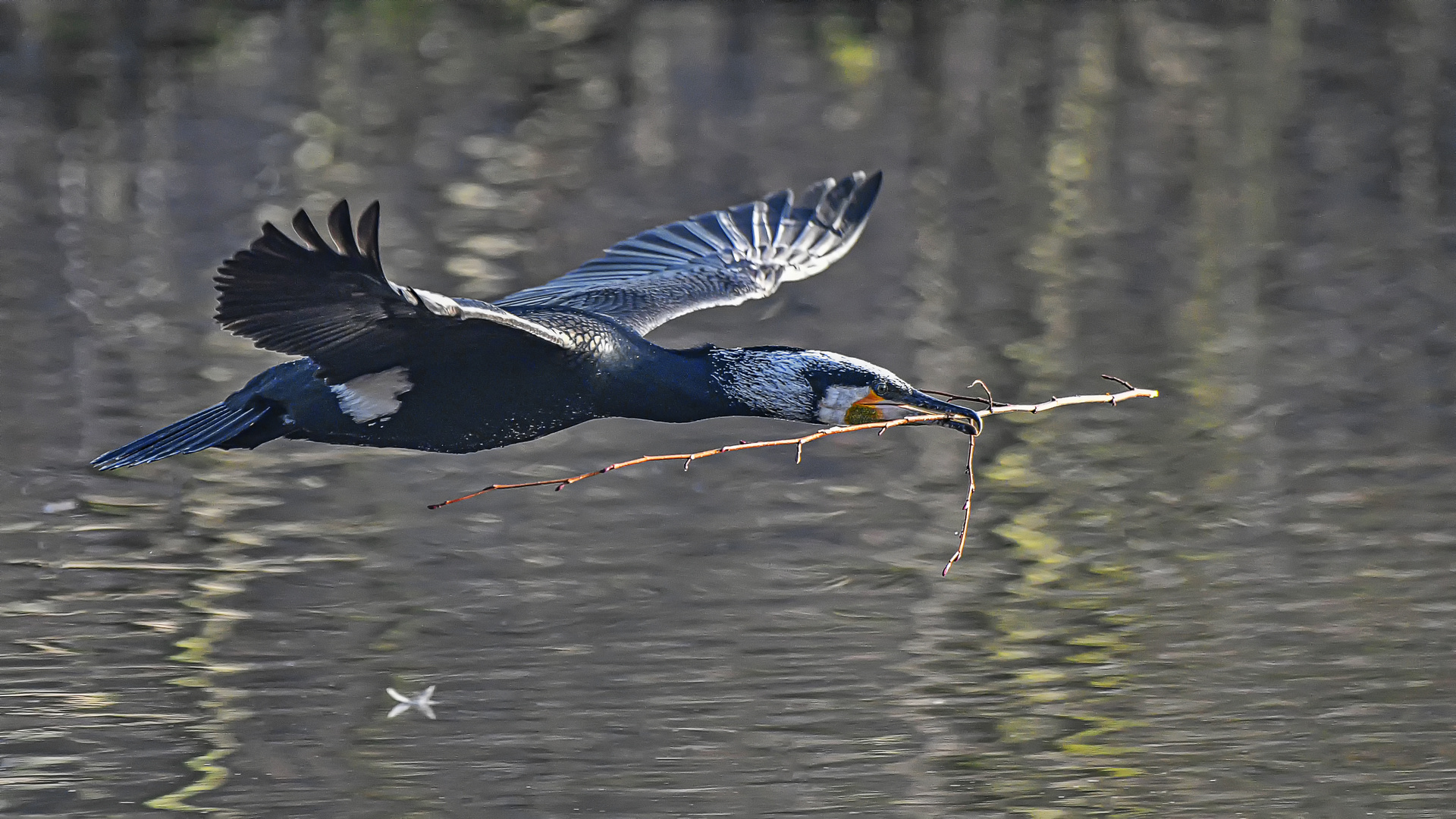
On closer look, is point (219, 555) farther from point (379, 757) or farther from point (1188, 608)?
point (1188, 608)

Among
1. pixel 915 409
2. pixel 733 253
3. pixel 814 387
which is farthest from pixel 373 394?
pixel 733 253

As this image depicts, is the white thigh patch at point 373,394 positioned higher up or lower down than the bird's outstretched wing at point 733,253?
lower down

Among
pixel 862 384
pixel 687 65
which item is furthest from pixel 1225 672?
pixel 687 65

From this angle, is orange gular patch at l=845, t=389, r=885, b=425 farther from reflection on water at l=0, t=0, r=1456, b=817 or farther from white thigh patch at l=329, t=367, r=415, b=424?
white thigh patch at l=329, t=367, r=415, b=424

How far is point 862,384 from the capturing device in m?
5.92

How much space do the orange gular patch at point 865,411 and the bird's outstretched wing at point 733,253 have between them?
1.16 m

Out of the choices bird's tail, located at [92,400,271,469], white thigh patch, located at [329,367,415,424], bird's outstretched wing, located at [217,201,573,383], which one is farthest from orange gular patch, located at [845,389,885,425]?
bird's tail, located at [92,400,271,469]

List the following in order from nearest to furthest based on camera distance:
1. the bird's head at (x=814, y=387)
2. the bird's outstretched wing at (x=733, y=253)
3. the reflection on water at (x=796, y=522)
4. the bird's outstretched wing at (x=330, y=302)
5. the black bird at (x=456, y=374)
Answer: the bird's outstretched wing at (x=330, y=302)
the black bird at (x=456, y=374)
the bird's head at (x=814, y=387)
the reflection on water at (x=796, y=522)
the bird's outstretched wing at (x=733, y=253)

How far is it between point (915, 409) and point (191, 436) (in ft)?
7.38

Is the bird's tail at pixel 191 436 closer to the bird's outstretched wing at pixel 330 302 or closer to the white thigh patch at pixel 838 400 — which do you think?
the bird's outstretched wing at pixel 330 302

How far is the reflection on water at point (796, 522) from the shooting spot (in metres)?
6.18

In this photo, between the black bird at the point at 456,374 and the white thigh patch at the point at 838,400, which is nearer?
the black bird at the point at 456,374

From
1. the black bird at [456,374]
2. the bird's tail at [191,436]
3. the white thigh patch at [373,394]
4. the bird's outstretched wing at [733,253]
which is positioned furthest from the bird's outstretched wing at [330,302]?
the bird's outstretched wing at [733,253]

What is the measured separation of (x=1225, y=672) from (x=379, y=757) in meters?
2.82
